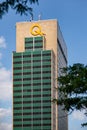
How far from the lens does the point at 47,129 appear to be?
194m

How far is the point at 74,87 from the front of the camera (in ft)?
108

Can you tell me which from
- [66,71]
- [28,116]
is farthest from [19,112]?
[66,71]

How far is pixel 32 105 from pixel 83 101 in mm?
166160

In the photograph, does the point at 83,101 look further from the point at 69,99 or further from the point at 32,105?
the point at 32,105

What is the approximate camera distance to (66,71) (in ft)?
117

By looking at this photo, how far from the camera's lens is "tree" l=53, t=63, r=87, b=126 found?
110 feet

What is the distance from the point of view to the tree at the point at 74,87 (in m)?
33.4

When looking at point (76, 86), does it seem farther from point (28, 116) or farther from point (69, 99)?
point (28, 116)

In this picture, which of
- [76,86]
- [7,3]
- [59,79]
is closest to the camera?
[7,3]

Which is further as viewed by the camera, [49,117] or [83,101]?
[49,117]

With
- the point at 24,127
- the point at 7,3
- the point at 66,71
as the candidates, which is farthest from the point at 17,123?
the point at 7,3

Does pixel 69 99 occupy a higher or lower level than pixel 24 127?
lower

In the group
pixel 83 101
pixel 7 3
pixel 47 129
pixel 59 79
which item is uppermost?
pixel 47 129

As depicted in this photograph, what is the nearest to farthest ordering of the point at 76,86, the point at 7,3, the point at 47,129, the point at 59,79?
the point at 7,3
the point at 76,86
the point at 59,79
the point at 47,129
